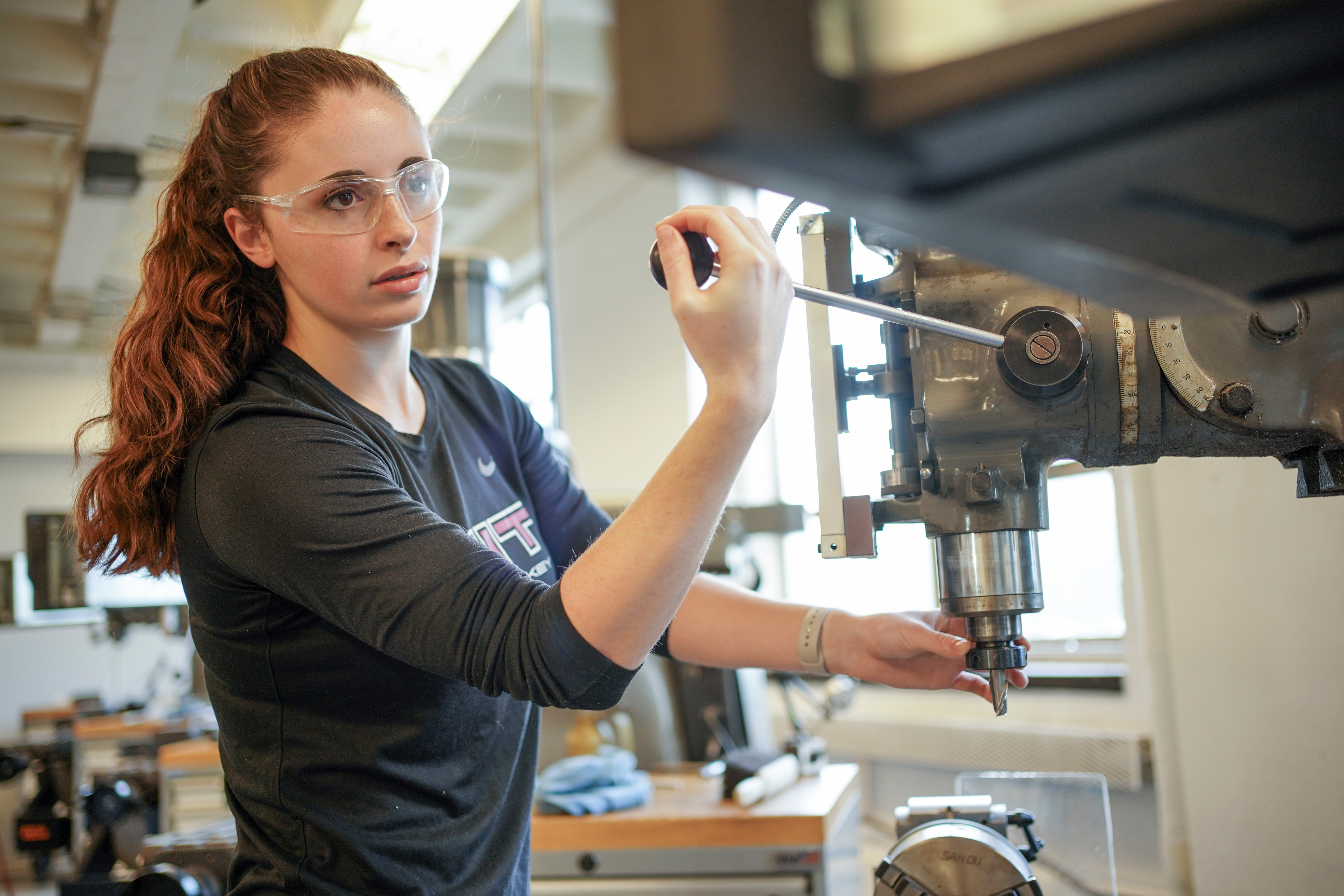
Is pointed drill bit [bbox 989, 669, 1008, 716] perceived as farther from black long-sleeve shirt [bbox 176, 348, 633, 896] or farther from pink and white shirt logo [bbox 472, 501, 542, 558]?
pink and white shirt logo [bbox 472, 501, 542, 558]

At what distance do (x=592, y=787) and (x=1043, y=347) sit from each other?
1.42m

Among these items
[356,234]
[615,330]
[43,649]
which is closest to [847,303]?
[356,234]

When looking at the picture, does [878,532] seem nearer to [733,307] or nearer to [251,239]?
[733,307]

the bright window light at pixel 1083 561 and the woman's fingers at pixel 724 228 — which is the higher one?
the woman's fingers at pixel 724 228

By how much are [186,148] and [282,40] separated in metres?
0.41

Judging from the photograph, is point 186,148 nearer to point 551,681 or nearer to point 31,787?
point 551,681

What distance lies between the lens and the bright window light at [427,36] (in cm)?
259

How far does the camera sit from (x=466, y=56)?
277 cm

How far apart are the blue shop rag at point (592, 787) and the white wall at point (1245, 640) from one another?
0.95m

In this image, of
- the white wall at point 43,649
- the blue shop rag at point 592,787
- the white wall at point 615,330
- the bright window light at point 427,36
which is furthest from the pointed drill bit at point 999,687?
the white wall at point 43,649

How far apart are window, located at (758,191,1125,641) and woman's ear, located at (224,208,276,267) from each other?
525 mm

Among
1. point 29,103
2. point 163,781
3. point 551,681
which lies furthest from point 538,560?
point 29,103

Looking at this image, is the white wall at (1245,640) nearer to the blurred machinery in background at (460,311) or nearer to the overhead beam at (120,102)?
the blurred machinery in background at (460,311)

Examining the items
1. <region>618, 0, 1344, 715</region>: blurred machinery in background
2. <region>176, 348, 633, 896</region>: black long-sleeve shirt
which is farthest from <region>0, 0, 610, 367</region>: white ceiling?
<region>618, 0, 1344, 715</region>: blurred machinery in background
